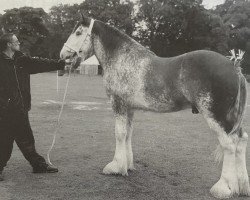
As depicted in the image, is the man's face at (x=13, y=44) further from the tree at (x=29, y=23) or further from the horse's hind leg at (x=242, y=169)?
the tree at (x=29, y=23)

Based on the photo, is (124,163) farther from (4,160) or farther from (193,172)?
(4,160)

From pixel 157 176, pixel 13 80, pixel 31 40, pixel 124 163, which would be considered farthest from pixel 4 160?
pixel 31 40

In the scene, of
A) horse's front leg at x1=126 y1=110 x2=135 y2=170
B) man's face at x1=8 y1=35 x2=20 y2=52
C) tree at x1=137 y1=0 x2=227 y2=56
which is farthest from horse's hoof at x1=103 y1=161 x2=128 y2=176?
tree at x1=137 y1=0 x2=227 y2=56

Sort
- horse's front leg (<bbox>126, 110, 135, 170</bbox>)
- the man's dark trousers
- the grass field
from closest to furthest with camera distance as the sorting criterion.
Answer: the grass field < the man's dark trousers < horse's front leg (<bbox>126, 110, 135, 170</bbox>)

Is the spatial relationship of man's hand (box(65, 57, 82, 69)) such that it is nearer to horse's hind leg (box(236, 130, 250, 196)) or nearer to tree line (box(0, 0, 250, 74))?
horse's hind leg (box(236, 130, 250, 196))

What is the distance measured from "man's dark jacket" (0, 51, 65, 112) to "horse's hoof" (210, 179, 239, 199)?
144 inches

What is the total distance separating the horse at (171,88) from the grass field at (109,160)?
56 cm

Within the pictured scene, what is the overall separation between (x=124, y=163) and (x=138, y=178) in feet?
1.25

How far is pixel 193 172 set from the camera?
330 inches

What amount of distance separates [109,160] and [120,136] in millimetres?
1613

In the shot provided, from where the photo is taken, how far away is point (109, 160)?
30.3ft

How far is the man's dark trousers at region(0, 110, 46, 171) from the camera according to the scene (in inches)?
308

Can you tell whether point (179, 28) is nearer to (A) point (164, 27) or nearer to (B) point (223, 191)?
(A) point (164, 27)

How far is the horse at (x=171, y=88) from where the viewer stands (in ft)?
21.2
